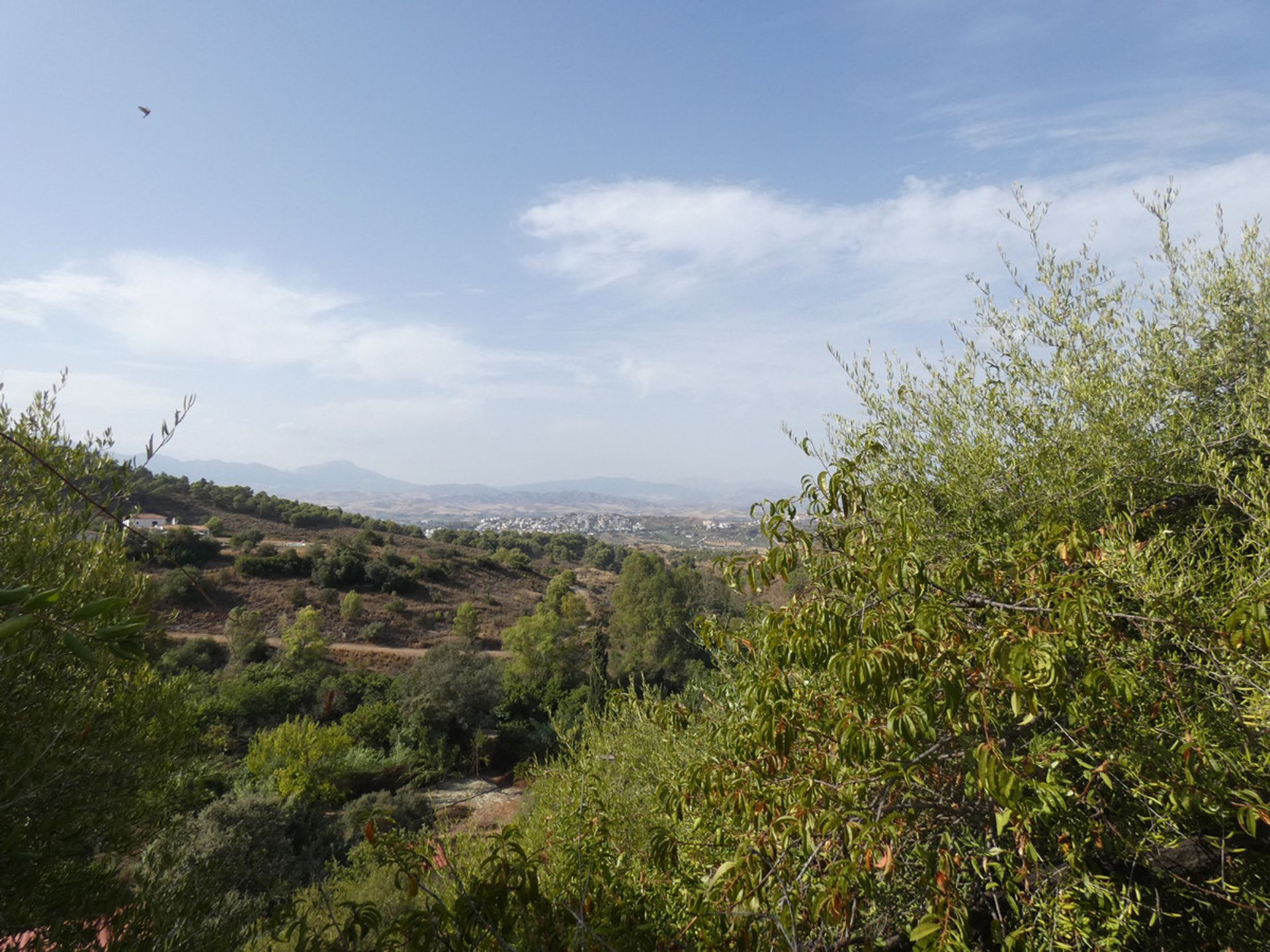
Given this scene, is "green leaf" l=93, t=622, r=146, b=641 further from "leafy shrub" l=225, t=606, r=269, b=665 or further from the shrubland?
"leafy shrub" l=225, t=606, r=269, b=665

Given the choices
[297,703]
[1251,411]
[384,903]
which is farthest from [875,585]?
[297,703]

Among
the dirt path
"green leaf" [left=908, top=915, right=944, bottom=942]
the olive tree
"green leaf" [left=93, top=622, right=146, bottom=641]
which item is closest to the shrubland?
"green leaf" [left=908, top=915, right=944, bottom=942]

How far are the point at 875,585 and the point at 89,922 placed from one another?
318 inches

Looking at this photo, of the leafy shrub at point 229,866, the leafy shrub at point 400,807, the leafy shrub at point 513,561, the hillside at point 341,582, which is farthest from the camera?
the leafy shrub at point 513,561

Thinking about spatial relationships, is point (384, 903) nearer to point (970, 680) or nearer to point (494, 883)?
point (494, 883)

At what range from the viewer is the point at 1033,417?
6.38 metres

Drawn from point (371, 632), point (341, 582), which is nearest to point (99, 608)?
point (371, 632)

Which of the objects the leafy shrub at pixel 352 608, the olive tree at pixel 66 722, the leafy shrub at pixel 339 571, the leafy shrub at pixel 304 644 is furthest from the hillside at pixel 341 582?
the olive tree at pixel 66 722

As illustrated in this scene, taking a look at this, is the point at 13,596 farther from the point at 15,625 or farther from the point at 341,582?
the point at 341,582

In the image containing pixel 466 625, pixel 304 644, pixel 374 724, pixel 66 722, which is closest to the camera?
pixel 66 722

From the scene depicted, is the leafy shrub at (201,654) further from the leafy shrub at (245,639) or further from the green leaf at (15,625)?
the green leaf at (15,625)

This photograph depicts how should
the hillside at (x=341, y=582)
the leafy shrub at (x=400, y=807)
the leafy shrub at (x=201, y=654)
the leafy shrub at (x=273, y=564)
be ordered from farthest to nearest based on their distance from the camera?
the leafy shrub at (x=273, y=564), the hillside at (x=341, y=582), the leafy shrub at (x=201, y=654), the leafy shrub at (x=400, y=807)

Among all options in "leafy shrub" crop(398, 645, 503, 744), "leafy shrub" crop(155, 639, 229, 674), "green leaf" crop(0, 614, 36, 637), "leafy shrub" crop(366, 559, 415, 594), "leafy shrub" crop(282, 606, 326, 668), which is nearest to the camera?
"green leaf" crop(0, 614, 36, 637)

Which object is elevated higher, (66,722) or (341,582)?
(66,722)
